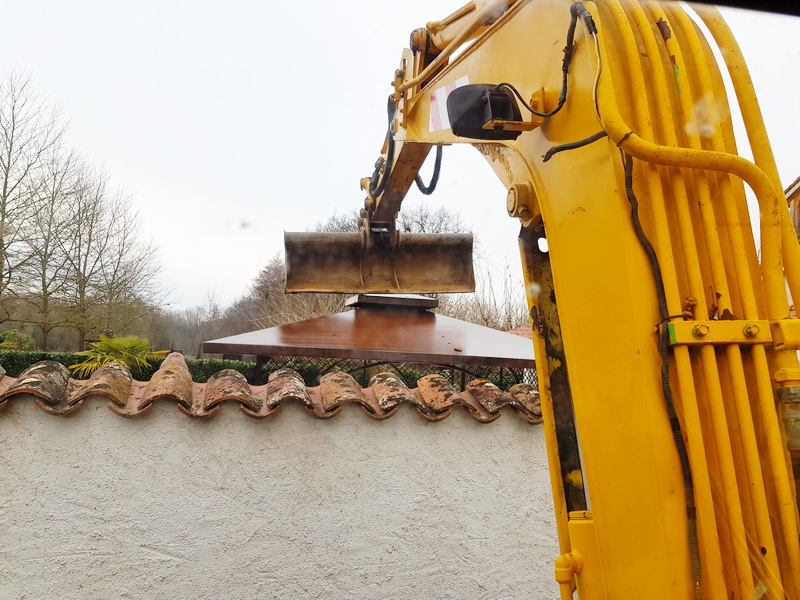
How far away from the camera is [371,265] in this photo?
17.3 ft

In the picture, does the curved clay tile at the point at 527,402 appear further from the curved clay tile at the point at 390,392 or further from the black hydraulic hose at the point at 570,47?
the black hydraulic hose at the point at 570,47

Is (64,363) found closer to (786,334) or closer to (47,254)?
(47,254)

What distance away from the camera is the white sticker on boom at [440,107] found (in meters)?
2.74

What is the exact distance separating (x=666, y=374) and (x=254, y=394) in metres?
2.36

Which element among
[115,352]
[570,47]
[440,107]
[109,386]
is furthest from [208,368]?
[570,47]

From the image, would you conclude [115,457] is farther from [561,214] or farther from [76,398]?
[561,214]

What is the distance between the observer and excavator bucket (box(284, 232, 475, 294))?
16.8 ft

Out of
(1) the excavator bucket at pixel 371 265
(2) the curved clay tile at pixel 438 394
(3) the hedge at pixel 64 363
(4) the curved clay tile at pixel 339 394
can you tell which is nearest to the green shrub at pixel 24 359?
(3) the hedge at pixel 64 363

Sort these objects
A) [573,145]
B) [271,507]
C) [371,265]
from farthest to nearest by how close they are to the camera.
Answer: [371,265] < [271,507] < [573,145]

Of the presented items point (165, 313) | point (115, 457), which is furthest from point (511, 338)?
point (165, 313)

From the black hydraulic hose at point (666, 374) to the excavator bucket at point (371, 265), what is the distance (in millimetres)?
3722

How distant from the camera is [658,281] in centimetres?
141

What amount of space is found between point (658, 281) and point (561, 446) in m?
0.71

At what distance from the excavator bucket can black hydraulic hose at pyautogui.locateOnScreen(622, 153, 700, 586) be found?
3.72 meters
